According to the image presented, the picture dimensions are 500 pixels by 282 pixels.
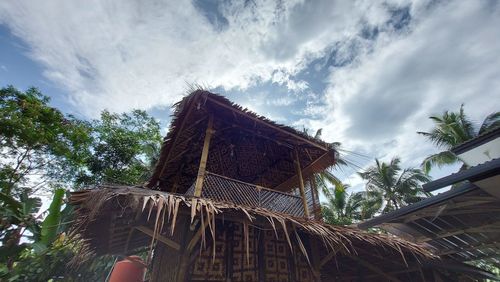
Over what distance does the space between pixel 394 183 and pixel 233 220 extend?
18.5 metres

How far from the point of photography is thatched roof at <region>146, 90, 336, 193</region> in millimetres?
5434

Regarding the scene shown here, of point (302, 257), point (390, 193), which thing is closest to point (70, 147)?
point (302, 257)

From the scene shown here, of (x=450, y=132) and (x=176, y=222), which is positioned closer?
(x=176, y=222)

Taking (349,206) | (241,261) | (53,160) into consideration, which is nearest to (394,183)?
(349,206)

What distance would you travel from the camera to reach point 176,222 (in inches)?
174

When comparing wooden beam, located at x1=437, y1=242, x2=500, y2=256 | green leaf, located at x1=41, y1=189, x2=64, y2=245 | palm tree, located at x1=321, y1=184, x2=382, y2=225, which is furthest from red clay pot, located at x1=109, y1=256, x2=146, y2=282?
palm tree, located at x1=321, y1=184, x2=382, y2=225

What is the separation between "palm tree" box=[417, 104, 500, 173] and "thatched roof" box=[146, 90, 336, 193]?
11.2 meters

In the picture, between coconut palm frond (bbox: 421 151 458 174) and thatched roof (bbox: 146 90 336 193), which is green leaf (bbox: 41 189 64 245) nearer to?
thatched roof (bbox: 146 90 336 193)

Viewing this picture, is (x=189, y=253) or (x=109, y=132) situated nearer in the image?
(x=189, y=253)

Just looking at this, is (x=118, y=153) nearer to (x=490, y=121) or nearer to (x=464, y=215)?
(x=464, y=215)

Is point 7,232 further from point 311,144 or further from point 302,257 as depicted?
point 311,144

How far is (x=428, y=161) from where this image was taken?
15.7 meters

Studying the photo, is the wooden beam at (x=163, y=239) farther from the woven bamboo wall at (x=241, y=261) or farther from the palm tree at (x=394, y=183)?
the palm tree at (x=394, y=183)

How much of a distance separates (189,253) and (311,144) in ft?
12.3
